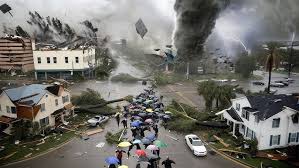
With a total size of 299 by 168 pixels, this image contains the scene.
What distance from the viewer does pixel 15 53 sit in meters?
68.8

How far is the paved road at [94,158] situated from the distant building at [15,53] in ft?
150

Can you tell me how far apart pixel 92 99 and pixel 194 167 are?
22680 millimetres

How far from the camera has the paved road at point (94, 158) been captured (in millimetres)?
26000

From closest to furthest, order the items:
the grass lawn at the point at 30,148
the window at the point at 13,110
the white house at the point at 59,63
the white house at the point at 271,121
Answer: the grass lawn at the point at 30,148
the white house at the point at 271,121
the window at the point at 13,110
the white house at the point at 59,63

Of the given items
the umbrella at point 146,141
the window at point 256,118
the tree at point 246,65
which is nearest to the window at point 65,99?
the umbrella at point 146,141

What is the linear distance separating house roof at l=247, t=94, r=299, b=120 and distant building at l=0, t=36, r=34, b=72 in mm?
56417

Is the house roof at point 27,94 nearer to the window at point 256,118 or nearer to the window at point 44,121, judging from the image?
the window at point 44,121

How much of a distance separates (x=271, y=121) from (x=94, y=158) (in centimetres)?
1723

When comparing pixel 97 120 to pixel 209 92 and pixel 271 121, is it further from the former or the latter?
pixel 271 121

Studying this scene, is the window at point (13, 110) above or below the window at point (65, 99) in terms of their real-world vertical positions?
below

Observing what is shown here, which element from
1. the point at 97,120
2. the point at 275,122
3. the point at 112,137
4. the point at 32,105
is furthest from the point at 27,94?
the point at 275,122

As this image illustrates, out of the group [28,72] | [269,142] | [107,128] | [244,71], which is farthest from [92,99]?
[244,71]

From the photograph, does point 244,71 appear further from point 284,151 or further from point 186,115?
point 284,151

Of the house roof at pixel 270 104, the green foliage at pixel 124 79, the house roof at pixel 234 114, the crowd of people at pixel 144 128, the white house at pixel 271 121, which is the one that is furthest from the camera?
the green foliage at pixel 124 79
